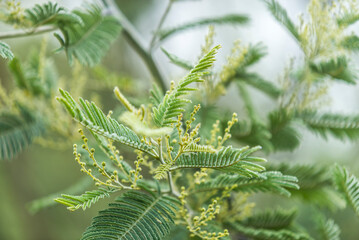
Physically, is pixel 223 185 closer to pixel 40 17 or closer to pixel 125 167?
pixel 125 167

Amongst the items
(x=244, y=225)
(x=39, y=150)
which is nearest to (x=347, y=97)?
(x=244, y=225)

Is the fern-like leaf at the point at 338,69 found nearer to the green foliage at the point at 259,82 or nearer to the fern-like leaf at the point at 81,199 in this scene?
the green foliage at the point at 259,82

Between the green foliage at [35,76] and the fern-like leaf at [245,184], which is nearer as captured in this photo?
the fern-like leaf at [245,184]

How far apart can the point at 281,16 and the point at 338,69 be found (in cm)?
12

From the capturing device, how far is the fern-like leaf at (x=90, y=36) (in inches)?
20.0

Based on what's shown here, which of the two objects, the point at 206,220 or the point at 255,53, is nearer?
the point at 206,220

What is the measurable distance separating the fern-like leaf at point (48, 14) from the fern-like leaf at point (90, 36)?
0.02m

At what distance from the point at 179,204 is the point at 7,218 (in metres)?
1.75

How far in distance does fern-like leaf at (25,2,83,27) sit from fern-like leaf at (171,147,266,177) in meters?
0.25

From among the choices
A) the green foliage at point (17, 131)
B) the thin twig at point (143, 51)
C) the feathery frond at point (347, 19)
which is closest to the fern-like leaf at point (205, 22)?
the thin twig at point (143, 51)

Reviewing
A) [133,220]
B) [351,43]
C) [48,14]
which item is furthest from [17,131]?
[351,43]

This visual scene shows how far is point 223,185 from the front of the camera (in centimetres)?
45

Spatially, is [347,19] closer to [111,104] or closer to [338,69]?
[338,69]

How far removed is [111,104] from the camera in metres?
1.84
